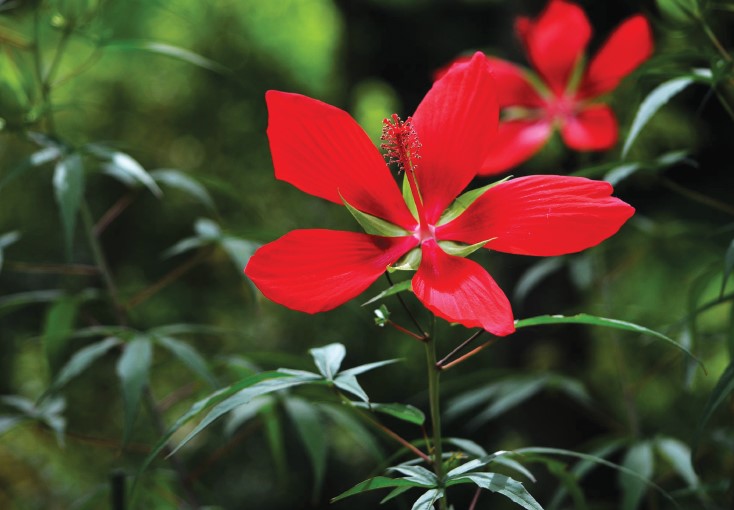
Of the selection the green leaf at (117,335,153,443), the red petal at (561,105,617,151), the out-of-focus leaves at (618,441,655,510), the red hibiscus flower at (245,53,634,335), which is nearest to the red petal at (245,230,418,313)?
the red hibiscus flower at (245,53,634,335)

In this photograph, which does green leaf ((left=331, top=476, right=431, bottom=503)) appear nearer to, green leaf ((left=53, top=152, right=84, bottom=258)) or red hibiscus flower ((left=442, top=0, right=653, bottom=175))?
green leaf ((left=53, top=152, right=84, bottom=258))

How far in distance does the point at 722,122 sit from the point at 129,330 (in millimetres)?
1550

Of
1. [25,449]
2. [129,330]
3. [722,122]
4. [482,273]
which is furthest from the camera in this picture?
[722,122]

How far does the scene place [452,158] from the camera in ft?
1.37

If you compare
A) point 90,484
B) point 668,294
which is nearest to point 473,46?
point 668,294

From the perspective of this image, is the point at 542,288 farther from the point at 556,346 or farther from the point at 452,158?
the point at 452,158

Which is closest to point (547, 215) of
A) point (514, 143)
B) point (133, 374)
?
point (133, 374)

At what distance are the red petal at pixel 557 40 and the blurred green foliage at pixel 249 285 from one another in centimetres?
6

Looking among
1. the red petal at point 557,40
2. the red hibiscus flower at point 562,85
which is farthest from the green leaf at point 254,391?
the red petal at point 557,40

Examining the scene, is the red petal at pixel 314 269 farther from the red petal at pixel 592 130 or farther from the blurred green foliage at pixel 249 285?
the red petal at pixel 592 130

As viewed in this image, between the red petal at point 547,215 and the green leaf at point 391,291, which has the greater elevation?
the red petal at point 547,215

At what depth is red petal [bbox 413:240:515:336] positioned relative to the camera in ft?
1.11

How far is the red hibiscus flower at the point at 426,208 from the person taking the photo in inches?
14.3

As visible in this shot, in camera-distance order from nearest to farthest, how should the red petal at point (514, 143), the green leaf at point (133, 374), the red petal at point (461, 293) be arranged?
the red petal at point (461, 293) → the green leaf at point (133, 374) → the red petal at point (514, 143)
